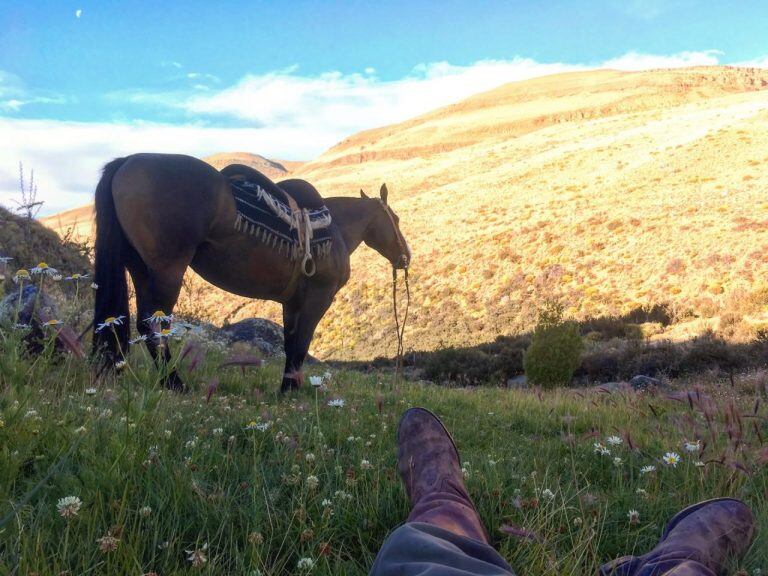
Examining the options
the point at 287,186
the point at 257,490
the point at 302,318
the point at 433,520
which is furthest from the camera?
the point at 302,318

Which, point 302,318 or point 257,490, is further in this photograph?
point 302,318

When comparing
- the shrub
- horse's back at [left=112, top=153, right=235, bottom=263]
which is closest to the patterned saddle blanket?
horse's back at [left=112, top=153, right=235, bottom=263]

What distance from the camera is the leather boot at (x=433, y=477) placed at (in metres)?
2.35

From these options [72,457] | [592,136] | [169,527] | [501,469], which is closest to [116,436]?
[72,457]

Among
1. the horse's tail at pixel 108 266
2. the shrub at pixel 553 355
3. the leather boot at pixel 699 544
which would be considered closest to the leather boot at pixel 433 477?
the leather boot at pixel 699 544

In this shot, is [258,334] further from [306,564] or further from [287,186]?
[306,564]

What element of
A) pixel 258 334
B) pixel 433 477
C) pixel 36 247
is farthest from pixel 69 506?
pixel 36 247

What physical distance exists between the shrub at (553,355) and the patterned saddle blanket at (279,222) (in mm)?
10289

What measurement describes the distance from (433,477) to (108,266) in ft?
14.0

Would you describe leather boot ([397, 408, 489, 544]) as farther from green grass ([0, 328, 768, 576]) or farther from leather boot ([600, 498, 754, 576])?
leather boot ([600, 498, 754, 576])

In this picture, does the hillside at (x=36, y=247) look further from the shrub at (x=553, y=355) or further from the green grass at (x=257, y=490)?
the shrub at (x=553, y=355)

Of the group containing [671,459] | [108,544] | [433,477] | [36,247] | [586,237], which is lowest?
[586,237]

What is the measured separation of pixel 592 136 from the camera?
5678 centimetres

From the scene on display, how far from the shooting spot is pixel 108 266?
5.59m
